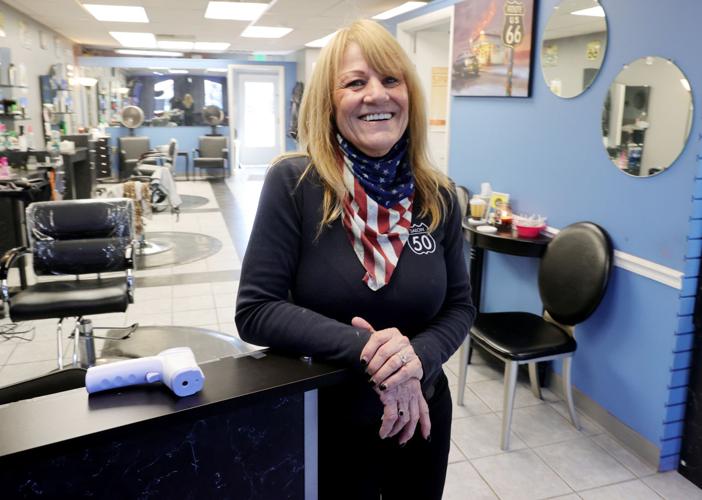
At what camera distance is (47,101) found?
7641 mm

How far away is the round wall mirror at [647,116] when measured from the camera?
222cm

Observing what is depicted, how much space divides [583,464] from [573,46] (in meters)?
1.96

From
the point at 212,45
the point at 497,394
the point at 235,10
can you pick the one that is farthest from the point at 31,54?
the point at 497,394

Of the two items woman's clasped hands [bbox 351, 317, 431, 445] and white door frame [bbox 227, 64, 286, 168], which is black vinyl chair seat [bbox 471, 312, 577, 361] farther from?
white door frame [bbox 227, 64, 286, 168]

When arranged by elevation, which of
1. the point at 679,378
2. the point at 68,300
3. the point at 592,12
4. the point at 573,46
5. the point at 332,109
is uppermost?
the point at 592,12

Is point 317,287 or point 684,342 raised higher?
point 317,287

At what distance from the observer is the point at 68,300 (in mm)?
2885

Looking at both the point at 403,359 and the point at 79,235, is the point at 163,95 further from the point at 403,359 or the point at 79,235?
the point at 403,359

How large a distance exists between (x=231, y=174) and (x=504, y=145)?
8.96 meters

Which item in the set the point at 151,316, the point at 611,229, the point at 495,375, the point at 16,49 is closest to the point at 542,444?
the point at 495,375

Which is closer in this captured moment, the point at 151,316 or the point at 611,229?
the point at 611,229

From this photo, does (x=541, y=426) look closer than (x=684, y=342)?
No

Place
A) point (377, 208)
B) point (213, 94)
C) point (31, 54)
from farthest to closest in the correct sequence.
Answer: point (213, 94) → point (31, 54) → point (377, 208)

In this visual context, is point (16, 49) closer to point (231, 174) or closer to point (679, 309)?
point (231, 174)
